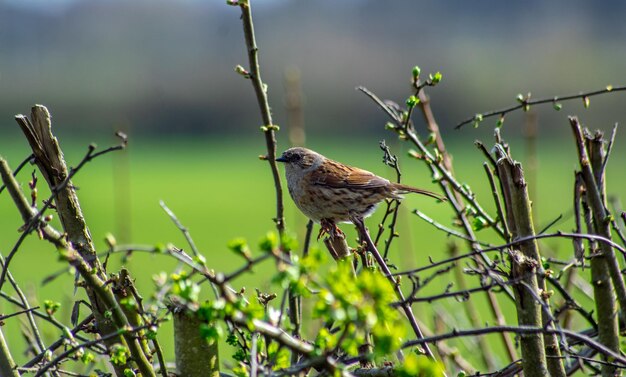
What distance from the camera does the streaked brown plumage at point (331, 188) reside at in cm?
418

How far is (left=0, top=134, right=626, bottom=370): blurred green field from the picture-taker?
21781mm

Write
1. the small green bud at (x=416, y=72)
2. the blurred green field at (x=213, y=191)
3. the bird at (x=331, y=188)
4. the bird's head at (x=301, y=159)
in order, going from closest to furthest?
the small green bud at (x=416, y=72)
the bird at (x=331, y=188)
the bird's head at (x=301, y=159)
the blurred green field at (x=213, y=191)

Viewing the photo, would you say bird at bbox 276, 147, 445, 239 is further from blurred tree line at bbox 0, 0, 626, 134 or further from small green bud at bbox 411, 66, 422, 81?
blurred tree line at bbox 0, 0, 626, 134

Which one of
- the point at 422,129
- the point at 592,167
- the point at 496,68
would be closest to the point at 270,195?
the point at 422,129

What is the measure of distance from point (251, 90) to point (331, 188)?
30558mm

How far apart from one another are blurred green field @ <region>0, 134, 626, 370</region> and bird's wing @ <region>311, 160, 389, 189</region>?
10854mm

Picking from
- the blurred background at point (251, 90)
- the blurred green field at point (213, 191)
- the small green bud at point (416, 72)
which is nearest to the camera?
the small green bud at point (416, 72)

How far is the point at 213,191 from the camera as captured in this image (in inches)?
1345

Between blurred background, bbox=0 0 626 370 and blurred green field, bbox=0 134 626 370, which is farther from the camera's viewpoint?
blurred background, bbox=0 0 626 370

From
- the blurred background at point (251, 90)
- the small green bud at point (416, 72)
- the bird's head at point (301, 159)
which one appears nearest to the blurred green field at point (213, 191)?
the blurred background at point (251, 90)

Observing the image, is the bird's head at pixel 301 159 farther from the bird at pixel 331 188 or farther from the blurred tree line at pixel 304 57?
the blurred tree line at pixel 304 57

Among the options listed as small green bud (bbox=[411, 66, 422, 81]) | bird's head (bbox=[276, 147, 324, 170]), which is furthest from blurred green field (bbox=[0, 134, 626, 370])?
small green bud (bbox=[411, 66, 422, 81])

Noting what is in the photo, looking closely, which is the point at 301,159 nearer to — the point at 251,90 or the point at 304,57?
the point at 251,90

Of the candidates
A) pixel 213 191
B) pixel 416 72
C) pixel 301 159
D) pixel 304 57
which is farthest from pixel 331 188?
pixel 304 57
